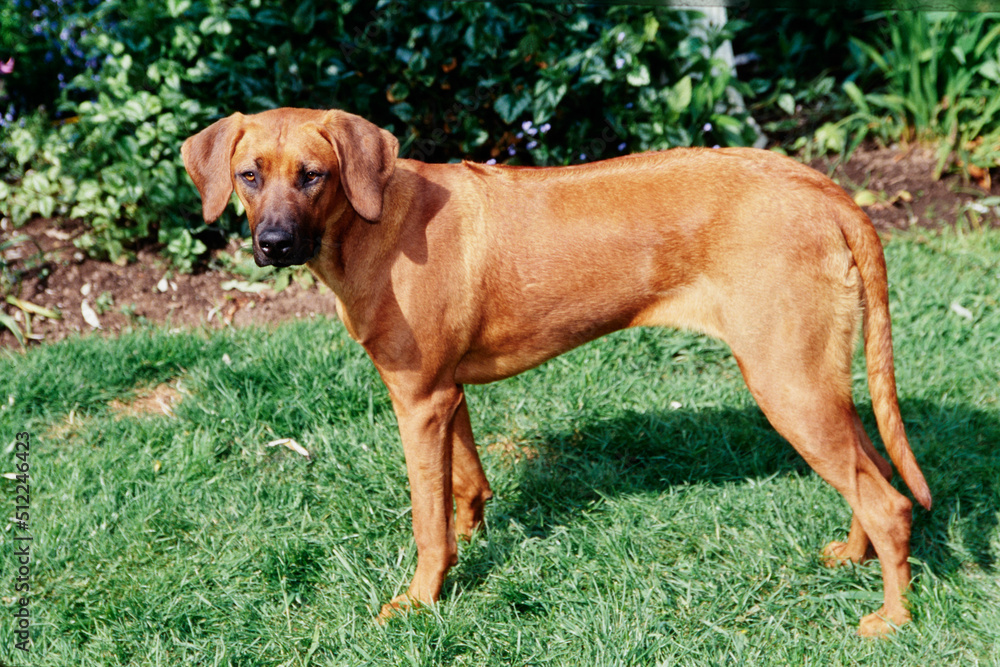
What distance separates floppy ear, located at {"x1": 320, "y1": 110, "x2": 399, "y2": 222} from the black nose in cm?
26

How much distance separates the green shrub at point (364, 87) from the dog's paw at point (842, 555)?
10.3 feet

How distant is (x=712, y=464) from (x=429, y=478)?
1479 millimetres

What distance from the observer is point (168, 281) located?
5758 mm

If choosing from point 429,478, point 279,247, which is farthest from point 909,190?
point 279,247

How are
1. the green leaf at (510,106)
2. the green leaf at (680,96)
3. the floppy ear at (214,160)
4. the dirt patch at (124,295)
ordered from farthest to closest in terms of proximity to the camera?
the green leaf at (680,96) → the green leaf at (510,106) → the dirt patch at (124,295) → the floppy ear at (214,160)

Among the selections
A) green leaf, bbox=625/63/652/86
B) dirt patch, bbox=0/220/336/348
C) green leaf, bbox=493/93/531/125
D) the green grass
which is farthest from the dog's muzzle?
green leaf, bbox=625/63/652/86

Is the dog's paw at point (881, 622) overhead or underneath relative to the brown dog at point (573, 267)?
underneath

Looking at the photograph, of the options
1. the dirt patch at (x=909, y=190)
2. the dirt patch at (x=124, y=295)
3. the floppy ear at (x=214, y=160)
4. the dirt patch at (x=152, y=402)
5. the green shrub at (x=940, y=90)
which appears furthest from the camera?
the green shrub at (x=940, y=90)

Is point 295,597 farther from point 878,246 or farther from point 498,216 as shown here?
point 878,246

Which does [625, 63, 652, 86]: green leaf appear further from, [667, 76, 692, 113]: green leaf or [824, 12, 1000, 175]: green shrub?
[824, 12, 1000, 175]: green shrub

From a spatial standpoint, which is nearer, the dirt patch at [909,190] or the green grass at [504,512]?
the green grass at [504,512]

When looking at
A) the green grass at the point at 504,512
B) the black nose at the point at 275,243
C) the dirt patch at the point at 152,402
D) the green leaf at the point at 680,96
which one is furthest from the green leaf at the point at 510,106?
the black nose at the point at 275,243

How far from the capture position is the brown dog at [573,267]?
304cm

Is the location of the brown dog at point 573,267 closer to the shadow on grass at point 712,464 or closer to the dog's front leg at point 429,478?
the dog's front leg at point 429,478
